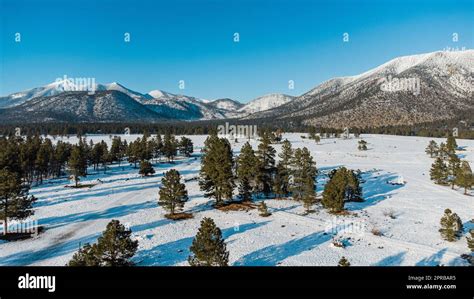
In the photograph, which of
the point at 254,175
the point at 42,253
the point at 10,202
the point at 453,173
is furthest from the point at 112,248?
the point at 453,173

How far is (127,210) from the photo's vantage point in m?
55.2

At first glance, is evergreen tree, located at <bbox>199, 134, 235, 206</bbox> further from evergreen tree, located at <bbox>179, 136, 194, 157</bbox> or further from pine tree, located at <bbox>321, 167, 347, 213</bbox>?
evergreen tree, located at <bbox>179, 136, 194, 157</bbox>

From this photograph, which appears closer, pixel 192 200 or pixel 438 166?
pixel 192 200

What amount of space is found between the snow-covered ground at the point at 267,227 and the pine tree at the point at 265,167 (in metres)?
4.96

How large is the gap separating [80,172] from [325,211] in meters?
62.0

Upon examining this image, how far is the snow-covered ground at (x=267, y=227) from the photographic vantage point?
36406 mm

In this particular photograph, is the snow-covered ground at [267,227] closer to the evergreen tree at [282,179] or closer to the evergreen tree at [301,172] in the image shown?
the evergreen tree at [282,179]

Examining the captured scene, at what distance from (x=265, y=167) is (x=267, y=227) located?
1858 centimetres

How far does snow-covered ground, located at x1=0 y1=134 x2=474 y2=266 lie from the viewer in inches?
1433

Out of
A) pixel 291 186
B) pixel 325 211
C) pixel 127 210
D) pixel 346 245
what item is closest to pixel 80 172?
pixel 127 210

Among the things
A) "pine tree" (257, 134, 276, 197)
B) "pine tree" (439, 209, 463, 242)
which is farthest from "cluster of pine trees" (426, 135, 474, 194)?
"pine tree" (257, 134, 276, 197)

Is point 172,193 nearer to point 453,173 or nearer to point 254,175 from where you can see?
point 254,175
